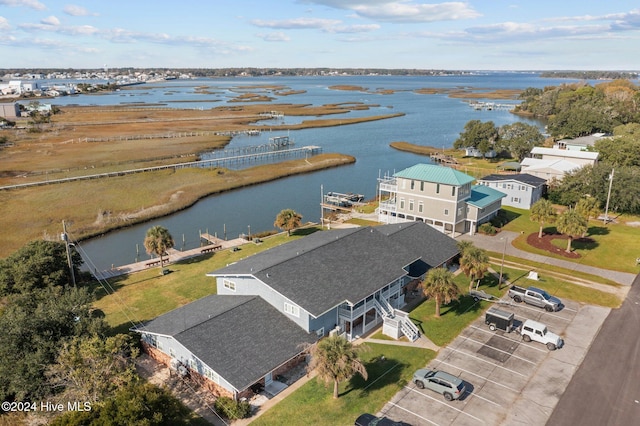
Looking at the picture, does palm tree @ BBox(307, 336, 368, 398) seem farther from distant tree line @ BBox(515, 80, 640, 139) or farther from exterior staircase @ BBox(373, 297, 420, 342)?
distant tree line @ BBox(515, 80, 640, 139)

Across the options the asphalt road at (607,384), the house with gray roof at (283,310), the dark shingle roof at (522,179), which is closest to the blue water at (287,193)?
the dark shingle roof at (522,179)

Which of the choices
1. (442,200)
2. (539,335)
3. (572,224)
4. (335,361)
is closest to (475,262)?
(539,335)

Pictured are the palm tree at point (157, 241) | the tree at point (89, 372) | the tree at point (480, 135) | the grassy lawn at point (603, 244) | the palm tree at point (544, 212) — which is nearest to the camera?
the tree at point (89, 372)

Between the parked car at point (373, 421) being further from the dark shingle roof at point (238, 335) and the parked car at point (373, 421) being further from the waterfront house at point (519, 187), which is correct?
the waterfront house at point (519, 187)

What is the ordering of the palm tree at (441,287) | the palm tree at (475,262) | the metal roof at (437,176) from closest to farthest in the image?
the palm tree at (441,287)
the palm tree at (475,262)
the metal roof at (437,176)

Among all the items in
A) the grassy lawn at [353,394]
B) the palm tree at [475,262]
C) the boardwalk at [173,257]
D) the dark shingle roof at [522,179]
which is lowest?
the boardwalk at [173,257]

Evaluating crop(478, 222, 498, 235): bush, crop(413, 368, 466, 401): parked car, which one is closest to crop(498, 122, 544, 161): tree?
crop(478, 222, 498, 235): bush

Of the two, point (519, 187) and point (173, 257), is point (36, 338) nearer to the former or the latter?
point (173, 257)

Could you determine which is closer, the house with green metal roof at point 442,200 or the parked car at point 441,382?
the parked car at point 441,382

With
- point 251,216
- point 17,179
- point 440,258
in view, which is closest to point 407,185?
point 440,258
